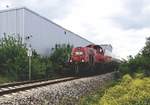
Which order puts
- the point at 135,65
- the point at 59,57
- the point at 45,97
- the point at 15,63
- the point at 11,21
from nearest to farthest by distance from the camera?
1. the point at 45,97
2. the point at 15,63
3. the point at 135,65
4. the point at 11,21
5. the point at 59,57

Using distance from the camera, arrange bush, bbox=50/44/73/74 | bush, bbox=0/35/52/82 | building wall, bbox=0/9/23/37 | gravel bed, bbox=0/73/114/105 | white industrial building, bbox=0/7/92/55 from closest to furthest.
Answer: gravel bed, bbox=0/73/114/105 < bush, bbox=0/35/52/82 < building wall, bbox=0/9/23/37 < white industrial building, bbox=0/7/92/55 < bush, bbox=50/44/73/74

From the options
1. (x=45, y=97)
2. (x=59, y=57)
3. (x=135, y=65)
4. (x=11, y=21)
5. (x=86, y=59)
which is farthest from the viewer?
(x=59, y=57)

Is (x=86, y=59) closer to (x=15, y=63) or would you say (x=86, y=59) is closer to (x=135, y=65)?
(x=135, y=65)

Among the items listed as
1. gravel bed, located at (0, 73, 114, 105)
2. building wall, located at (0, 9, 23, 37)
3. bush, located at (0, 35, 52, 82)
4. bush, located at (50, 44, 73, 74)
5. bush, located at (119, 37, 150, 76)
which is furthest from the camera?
bush, located at (50, 44, 73, 74)

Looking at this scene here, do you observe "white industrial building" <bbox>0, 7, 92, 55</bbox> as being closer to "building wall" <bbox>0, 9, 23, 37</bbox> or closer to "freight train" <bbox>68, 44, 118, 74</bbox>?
"building wall" <bbox>0, 9, 23, 37</bbox>

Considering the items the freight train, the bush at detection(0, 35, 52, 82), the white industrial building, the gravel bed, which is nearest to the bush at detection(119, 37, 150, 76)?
the freight train

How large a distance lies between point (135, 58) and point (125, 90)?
1486cm

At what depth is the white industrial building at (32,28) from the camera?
113ft

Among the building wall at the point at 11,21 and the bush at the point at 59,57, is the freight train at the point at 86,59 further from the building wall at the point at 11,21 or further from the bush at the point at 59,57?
the building wall at the point at 11,21

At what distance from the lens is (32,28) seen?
1416 inches

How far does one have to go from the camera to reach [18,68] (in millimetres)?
27125

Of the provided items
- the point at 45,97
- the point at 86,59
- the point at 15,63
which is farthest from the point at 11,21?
the point at 45,97

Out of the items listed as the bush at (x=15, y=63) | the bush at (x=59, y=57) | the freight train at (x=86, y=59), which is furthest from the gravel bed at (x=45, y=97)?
the bush at (x=59, y=57)

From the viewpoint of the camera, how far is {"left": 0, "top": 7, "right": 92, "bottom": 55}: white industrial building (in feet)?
113
